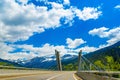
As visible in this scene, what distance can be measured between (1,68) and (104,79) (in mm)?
22790

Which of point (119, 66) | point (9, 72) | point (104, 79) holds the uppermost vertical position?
point (119, 66)

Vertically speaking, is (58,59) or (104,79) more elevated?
(58,59)

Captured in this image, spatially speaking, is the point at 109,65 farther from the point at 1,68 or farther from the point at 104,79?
the point at 104,79

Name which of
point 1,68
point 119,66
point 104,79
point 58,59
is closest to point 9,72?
point 1,68

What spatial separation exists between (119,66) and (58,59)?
32768 mm

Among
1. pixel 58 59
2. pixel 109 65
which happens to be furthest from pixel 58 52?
pixel 109 65

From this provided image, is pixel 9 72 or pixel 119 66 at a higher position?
pixel 119 66

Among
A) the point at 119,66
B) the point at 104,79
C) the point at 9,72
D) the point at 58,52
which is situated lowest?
the point at 104,79

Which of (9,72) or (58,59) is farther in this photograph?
(58,59)

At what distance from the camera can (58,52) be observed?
185625 mm

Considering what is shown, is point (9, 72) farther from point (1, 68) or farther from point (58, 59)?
point (58, 59)

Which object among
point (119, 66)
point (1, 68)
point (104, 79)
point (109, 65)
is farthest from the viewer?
point (109, 65)

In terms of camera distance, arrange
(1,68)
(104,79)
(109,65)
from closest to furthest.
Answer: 1. (104,79)
2. (1,68)
3. (109,65)

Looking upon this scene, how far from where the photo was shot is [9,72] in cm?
4028
